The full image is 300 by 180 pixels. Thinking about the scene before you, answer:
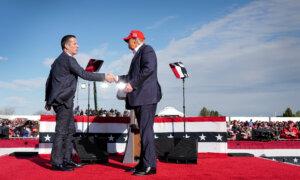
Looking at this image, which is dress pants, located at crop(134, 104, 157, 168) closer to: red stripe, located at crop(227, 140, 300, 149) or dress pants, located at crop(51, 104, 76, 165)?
dress pants, located at crop(51, 104, 76, 165)

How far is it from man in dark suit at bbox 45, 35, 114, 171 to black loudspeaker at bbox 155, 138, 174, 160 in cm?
206

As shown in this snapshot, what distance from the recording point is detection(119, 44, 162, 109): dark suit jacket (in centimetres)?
478

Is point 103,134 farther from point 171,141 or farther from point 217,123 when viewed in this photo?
point 217,123

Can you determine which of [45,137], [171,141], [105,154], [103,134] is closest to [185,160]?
[171,141]

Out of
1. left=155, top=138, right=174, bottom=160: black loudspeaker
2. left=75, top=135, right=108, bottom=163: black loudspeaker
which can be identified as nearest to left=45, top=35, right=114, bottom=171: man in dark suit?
left=75, top=135, right=108, bottom=163: black loudspeaker

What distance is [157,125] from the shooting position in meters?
8.12

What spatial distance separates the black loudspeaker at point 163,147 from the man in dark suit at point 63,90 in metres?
2.06

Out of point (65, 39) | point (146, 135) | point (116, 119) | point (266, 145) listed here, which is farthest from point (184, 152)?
point (266, 145)

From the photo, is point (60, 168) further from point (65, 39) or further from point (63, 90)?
point (65, 39)

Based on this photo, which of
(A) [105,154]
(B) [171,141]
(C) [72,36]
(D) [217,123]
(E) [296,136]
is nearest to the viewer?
(C) [72,36]

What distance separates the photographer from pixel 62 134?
17.0 ft

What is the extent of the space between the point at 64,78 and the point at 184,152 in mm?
2557

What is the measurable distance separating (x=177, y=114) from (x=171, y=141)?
56.9 feet

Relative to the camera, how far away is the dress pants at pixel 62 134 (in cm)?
507
